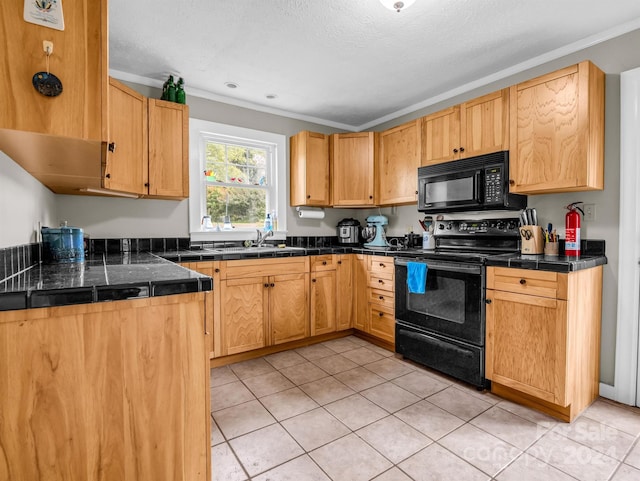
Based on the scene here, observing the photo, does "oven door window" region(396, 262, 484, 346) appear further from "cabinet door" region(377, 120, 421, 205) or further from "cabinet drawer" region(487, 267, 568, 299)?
"cabinet door" region(377, 120, 421, 205)

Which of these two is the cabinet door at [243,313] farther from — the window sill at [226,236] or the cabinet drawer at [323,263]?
the window sill at [226,236]

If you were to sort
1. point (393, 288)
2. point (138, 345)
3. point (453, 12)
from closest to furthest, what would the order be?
point (138, 345)
point (453, 12)
point (393, 288)

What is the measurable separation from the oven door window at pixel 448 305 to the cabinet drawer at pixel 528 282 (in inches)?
4.2

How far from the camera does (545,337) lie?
2.00m

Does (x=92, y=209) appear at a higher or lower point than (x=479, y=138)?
lower

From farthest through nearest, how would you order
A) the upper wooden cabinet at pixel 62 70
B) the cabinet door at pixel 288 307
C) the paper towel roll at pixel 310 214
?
the paper towel roll at pixel 310 214 < the cabinet door at pixel 288 307 < the upper wooden cabinet at pixel 62 70

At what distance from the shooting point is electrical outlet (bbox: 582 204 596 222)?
7.55 ft

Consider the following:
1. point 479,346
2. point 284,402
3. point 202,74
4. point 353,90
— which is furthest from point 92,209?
point 479,346

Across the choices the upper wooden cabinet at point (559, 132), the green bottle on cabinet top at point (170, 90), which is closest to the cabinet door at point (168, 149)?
the green bottle on cabinet top at point (170, 90)

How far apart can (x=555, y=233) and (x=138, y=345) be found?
2578 mm

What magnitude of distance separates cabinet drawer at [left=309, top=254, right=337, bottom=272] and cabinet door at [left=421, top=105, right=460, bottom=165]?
127 centimetres

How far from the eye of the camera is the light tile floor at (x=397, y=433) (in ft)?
5.11

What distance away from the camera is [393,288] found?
9.98 feet

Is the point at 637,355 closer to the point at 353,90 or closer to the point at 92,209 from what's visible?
the point at 353,90
